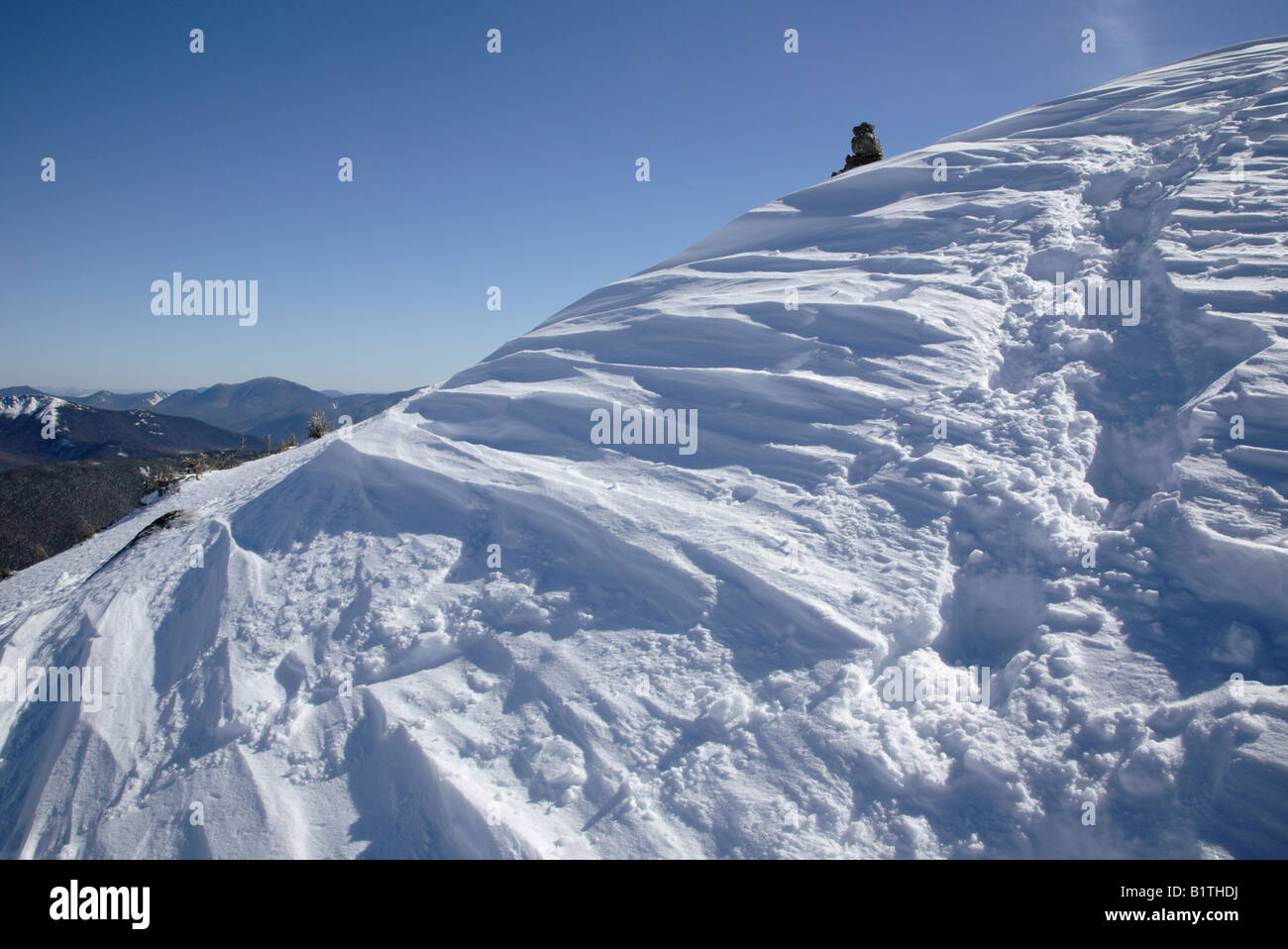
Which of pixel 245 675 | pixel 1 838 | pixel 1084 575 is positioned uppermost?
pixel 1084 575

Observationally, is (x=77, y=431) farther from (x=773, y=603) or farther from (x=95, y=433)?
(x=773, y=603)

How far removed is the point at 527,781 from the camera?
2377 mm

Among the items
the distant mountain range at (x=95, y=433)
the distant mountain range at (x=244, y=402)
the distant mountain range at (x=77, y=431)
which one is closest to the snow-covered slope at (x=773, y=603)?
the distant mountain range at (x=95, y=433)

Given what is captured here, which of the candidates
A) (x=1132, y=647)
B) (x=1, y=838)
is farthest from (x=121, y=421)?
(x=1132, y=647)

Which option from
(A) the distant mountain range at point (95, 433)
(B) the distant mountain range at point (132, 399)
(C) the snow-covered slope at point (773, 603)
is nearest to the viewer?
(C) the snow-covered slope at point (773, 603)

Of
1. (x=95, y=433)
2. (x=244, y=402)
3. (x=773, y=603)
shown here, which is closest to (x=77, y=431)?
(x=95, y=433)

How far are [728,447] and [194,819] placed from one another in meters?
3.26

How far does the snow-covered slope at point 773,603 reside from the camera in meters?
2.22

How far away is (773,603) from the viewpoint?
292 cm

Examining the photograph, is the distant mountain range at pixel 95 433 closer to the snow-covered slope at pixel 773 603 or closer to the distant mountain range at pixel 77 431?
the distant mountain range at pixel 77 431

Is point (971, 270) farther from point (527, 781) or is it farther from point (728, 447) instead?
point (527, 781)

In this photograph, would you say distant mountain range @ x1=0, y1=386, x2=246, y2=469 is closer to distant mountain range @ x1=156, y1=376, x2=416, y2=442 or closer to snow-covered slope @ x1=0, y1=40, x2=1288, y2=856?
snow-covered slope @ x1=0, y1=40, x2=1288, y2=856

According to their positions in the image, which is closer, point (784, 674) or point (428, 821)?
point (428, 821)

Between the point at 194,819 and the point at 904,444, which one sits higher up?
the point at 904,444
